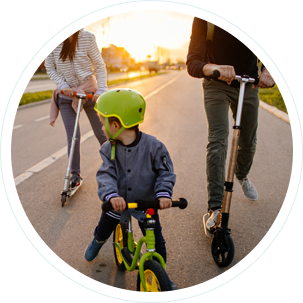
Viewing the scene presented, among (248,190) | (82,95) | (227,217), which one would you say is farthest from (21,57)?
(227,217)

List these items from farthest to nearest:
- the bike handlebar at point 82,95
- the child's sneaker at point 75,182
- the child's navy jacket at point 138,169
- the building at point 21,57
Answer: the building at point 21,57 < the child's sneaker at point 75,182 < the bike handlebar at point 82,95 < the child's navy jacket at point 138,169

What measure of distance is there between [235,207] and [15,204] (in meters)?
2.48

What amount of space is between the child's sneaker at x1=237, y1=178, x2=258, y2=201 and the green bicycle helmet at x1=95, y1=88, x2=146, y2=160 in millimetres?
1922

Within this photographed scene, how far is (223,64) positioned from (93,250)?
6.24 ft

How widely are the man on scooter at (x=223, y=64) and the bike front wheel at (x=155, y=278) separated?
1.02 meters

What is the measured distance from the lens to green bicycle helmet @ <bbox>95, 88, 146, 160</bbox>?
1.93 m

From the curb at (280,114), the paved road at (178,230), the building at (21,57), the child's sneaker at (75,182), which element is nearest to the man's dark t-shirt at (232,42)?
the paved road at (178,230)

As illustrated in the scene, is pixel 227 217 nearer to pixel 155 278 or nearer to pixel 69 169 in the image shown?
pixel 155 278

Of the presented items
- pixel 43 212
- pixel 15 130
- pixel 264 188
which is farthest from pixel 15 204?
pixel 15 130

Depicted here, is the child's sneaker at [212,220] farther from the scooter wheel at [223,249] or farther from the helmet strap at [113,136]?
the helmet strap at [113,136]

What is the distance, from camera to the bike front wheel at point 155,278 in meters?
1.76

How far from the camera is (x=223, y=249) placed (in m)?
2.45

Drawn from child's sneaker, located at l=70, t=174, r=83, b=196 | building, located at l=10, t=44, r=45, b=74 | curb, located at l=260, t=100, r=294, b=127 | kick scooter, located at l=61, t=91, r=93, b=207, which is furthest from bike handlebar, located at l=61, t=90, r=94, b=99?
curb, located at l=260, t=100, r=294, b=127

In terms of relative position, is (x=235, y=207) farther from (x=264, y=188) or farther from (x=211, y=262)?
(x=211, y=262)
